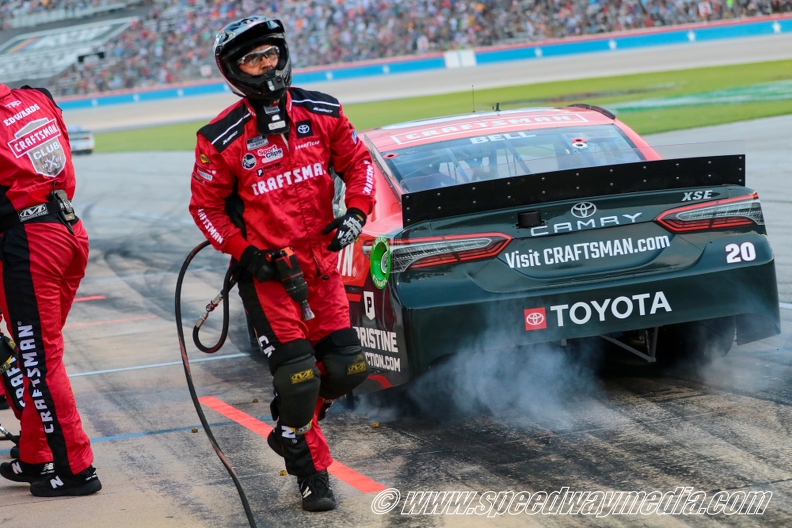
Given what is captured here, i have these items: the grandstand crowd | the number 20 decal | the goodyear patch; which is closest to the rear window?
the number 20 decal

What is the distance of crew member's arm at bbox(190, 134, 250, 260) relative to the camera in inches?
164

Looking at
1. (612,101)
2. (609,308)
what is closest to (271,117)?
(609,308)

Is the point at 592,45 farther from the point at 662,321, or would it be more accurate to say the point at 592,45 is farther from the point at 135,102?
the point at 662,321

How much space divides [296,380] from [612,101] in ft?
69.7

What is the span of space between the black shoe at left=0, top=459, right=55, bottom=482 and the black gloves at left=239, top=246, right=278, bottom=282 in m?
1.48

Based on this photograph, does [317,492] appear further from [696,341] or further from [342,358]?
[696,341]

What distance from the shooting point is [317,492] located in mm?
4121

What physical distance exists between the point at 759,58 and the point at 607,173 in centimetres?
2384

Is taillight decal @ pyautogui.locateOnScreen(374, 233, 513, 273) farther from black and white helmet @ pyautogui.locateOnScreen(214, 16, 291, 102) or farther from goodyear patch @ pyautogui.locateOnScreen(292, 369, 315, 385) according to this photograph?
black and white helmet @ pyautogui.locateOnScreen(214, 16, 291, 102)

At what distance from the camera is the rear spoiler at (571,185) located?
479cm

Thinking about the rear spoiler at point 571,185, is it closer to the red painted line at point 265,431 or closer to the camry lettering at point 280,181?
the camry lettering at point 280,181

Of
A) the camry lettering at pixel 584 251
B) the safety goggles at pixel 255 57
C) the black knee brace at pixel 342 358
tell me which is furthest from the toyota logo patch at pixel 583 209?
the safety goggles at pixel 255 57

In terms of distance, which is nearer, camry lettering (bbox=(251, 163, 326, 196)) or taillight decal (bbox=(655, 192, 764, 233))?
camry lettering (bbox=(251, 163, 326, 196))

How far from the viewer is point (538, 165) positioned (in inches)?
205
